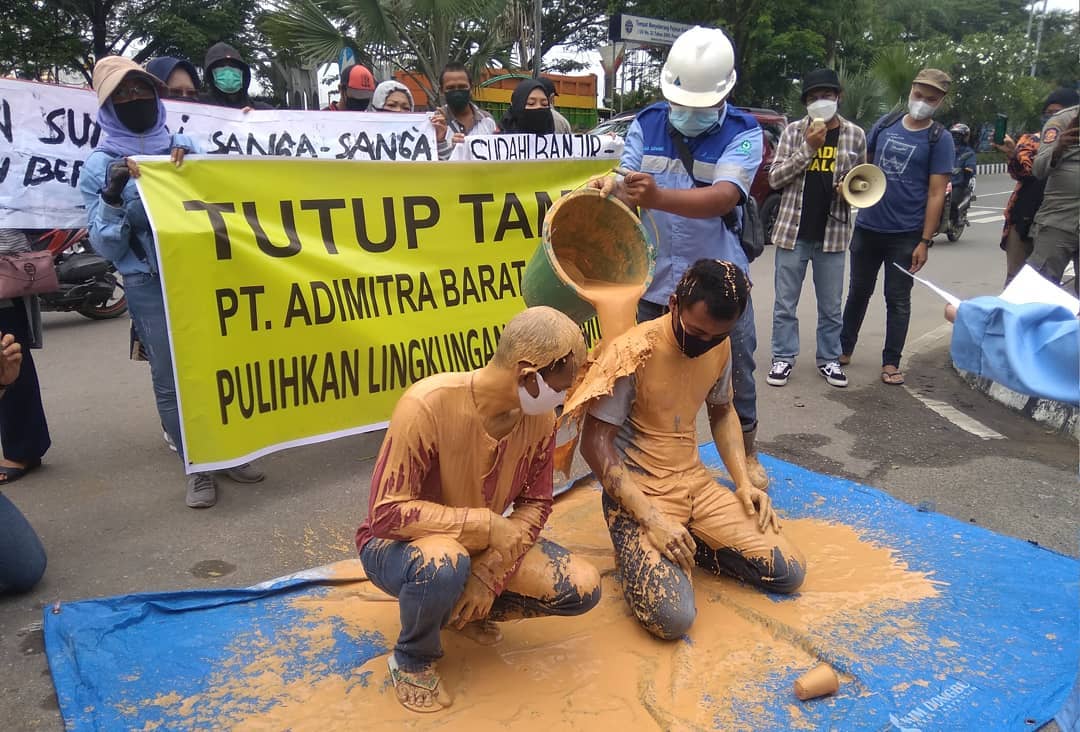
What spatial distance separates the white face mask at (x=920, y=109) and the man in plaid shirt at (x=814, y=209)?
0.35m

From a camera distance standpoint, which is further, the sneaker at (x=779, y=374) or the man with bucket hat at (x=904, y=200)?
the sneaker at (x=779, y=374)

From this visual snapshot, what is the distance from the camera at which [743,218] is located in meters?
3.70

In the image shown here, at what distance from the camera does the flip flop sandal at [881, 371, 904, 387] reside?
5696 millimetres

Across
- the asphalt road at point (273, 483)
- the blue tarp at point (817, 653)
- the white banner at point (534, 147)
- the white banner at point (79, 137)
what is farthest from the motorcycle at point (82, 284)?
the blue tarp at point (817, 653)

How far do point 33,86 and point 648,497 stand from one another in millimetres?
3677

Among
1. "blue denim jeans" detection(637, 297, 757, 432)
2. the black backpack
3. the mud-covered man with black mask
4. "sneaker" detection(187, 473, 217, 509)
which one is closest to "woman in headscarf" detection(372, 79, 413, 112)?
the mud-covered man with black mask

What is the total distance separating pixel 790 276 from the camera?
5.54 meters

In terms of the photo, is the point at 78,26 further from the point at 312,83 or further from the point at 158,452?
the point at 158,452

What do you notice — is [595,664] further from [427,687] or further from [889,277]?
[889,277]

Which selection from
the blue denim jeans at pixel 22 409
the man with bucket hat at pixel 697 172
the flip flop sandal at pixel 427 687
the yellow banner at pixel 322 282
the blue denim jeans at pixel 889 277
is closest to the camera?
the flip flop sandal at pixel 427 687

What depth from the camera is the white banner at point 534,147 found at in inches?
200

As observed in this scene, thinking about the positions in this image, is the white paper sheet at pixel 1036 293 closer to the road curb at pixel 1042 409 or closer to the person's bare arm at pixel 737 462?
the person's bare arm at pixel 737 462

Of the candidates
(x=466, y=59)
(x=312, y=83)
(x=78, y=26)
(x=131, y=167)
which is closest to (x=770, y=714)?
(x=131, y=167)

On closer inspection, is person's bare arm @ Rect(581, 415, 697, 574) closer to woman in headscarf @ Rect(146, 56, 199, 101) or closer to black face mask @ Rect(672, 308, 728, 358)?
black face mask @ Rect(672, 308, 728, 358)
